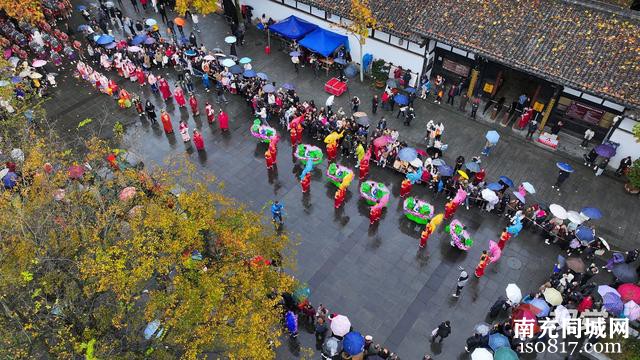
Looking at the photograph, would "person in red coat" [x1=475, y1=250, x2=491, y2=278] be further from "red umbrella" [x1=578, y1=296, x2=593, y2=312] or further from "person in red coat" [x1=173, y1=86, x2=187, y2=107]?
"person in red coat" [x1=173, y1=86, x2=187, y2=107]

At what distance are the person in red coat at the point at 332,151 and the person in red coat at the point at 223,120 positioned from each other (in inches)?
298

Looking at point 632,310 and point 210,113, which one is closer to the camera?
point 632,310

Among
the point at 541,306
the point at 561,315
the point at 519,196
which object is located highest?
the point at 519,196

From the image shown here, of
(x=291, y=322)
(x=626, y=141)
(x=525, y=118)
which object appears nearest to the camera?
(x=291, y=322)

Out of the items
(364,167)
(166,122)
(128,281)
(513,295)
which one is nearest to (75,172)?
(166,122)

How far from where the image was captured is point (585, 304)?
21047mm

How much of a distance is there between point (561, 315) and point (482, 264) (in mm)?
4017

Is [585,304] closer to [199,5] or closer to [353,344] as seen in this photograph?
[353,344]

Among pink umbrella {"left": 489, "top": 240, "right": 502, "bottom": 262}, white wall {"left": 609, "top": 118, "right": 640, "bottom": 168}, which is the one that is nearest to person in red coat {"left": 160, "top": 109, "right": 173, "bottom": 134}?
pink umbrella {"left": 489, "top": 240, "right": 502, "bottom": 262}

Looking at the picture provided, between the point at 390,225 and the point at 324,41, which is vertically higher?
the point at 324,41

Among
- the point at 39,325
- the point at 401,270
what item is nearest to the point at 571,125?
the point at 401,270

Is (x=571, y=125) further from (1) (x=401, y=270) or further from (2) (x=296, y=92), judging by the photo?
(2) (x=296, y=92)

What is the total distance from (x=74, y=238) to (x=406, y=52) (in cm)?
2548

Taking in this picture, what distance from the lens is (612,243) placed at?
25.2m
